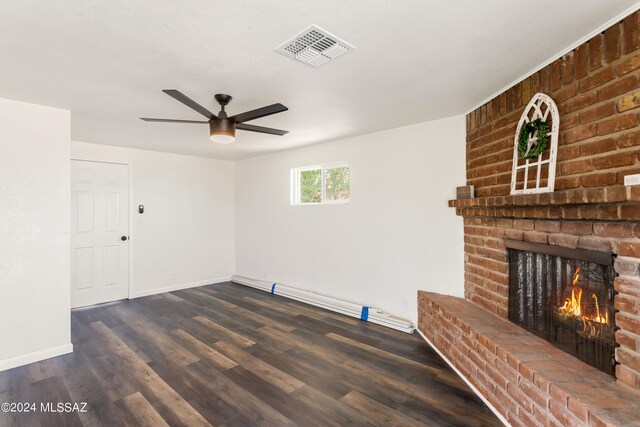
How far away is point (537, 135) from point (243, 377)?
288 cm

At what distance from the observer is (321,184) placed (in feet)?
15.6

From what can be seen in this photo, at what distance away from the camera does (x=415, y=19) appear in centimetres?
164

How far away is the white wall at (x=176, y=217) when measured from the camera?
496 centimetres

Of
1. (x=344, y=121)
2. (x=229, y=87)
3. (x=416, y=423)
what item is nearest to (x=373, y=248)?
(x=344, y=121)

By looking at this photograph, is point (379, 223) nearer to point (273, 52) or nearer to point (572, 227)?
point (572, 227)

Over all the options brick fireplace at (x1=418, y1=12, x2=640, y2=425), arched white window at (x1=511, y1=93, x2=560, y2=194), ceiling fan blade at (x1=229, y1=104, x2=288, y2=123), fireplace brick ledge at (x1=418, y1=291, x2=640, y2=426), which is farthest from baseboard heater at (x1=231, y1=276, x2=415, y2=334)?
Answer: ceiling fan blade at (x1=229, y1=104, x2=288, y2=123)

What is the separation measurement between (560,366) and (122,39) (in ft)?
10.4

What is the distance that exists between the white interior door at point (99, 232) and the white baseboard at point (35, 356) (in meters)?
1.68

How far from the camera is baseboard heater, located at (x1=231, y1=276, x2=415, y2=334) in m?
3.56

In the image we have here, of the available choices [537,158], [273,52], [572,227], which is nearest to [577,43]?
[537,158]

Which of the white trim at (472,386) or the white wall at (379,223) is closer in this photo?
the white trim at (472,386)

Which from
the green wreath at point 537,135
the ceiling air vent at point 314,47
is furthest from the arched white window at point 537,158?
the ceiling air vent at point 314,47

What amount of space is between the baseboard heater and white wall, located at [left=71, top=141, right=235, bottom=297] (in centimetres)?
100

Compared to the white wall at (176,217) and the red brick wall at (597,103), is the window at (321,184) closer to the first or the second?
the white wall at (176,217)
